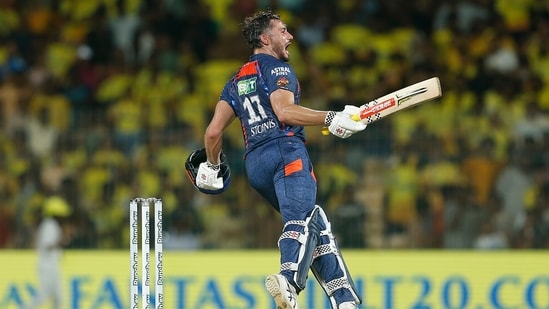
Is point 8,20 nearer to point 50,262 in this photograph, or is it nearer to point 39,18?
point 39,18

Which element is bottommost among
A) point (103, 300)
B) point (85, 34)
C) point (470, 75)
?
point (103, 300)

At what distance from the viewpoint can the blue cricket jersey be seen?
8.28 meters

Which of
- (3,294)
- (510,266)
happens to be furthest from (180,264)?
(510,266)

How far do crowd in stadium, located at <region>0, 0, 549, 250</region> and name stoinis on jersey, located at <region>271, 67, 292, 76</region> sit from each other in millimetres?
5471

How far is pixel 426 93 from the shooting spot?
7.95 m

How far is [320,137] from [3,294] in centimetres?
370

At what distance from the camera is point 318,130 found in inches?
560

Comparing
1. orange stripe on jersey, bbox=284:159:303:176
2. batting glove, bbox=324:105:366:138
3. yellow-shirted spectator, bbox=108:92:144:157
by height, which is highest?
yellow-shirted spectator, bbox=108:92:144:157

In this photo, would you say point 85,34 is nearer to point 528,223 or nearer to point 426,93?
point 528,223

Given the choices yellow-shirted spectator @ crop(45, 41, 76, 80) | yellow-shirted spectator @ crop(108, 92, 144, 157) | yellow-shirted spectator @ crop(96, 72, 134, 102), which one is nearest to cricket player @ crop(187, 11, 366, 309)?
yellow-shirted spectator @ crop(108, 92, 144, 157)

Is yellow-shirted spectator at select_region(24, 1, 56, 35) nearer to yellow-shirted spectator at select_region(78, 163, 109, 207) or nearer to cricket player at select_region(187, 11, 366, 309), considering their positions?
yellow-shirted spectator at select_region(78, 163, 109, 207)

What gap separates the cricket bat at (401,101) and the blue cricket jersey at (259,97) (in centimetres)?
55

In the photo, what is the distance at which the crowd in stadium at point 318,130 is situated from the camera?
44.8 ft

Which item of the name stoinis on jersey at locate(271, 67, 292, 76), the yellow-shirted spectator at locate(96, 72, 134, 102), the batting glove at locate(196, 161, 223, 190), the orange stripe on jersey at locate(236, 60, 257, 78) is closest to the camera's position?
the name stoinis on jersey at locate(271, 67, 292, 76)
